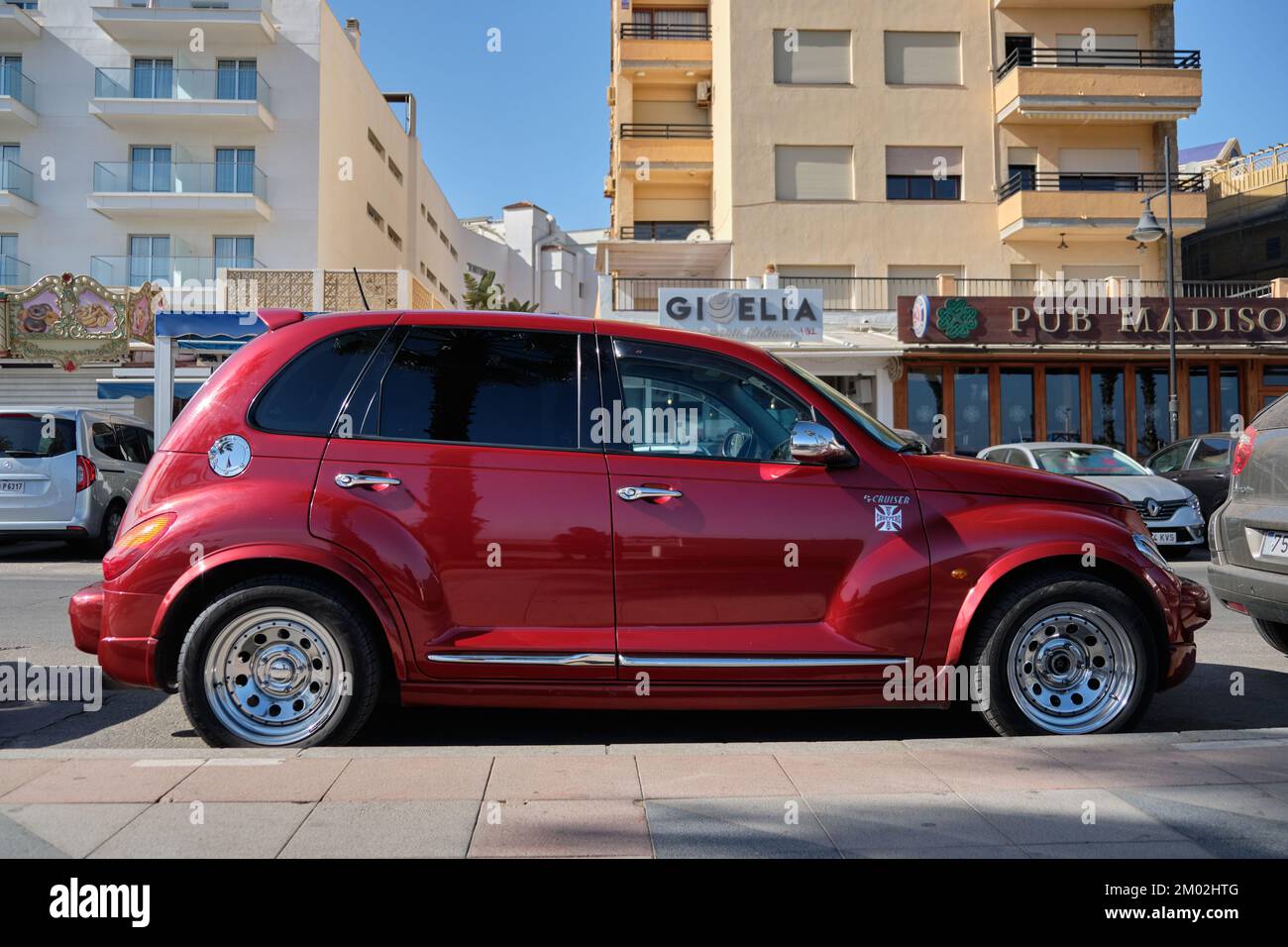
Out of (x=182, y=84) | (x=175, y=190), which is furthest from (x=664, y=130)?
(x=175, y=190)

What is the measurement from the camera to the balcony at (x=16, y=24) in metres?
28.7

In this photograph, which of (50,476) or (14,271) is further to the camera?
(14,271)

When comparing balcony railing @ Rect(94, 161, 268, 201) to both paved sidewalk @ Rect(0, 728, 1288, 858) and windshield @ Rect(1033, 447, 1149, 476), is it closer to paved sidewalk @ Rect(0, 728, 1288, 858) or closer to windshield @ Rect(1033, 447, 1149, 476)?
windshield @ Rect(1033, 447, 1149, 476)

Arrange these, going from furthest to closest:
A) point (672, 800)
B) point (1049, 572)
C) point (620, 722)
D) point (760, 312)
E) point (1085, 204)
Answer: point (1085, 204) → point (760, 312) → point (620, 722) → point (1049, 572) → point (672, 800)

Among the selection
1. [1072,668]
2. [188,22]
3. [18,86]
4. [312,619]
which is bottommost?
[1072,668]

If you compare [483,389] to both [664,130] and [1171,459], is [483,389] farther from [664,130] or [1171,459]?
[664,130]

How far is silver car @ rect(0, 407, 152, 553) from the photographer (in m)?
11.5

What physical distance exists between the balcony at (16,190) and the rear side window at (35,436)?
21.5 metres

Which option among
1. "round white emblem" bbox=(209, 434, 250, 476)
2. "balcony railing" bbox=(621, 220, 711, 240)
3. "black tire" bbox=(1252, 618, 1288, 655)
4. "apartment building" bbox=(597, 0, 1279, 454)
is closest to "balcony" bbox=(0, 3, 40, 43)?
"balcony railing" bbox=(621, 220, 711, 240)

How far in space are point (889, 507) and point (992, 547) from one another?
1.47 ft

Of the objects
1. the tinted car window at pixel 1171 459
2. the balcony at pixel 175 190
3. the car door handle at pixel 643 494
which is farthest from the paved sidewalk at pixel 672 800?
the balcony at pixel 175 190

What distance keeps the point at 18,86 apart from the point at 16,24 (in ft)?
5.68

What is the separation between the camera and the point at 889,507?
400 cm

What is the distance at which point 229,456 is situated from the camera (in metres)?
4.01
